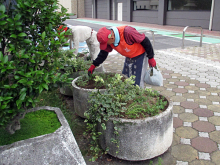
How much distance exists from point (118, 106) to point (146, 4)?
2010 cm

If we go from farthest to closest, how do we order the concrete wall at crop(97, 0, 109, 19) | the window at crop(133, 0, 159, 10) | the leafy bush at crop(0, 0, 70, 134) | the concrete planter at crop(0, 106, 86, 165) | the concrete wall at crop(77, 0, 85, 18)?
the concrete wall at crop(77, 0, 85, 18) → the concrete wall at crop(97, 0, 109, 19) → the window at crop(133, 0, 159, 10) → the concrete planter at crop(0, 106, 86, 165) → the leafy bush at crop(0, 0, 70, 134)

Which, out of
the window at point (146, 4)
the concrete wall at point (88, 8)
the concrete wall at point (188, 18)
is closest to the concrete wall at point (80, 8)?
the concrete wall at point (88, 8)

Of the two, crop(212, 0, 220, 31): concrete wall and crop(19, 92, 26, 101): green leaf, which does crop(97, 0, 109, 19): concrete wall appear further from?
crop(19, 92, 26, 101): green leaf

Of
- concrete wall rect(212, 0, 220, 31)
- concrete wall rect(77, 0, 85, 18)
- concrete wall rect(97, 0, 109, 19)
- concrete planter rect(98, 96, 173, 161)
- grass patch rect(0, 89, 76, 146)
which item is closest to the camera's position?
grass patch rect(0, 89, 76, 146)

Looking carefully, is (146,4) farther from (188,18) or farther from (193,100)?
(193,100)

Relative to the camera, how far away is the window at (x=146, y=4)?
1987 centimetres

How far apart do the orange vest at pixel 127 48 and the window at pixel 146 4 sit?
17615 mm

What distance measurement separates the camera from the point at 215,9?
14.1 metres

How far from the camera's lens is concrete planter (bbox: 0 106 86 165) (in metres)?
2.05

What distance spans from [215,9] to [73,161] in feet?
48.7

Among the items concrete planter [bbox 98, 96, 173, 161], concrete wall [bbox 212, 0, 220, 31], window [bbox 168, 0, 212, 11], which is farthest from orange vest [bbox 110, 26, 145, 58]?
window [bbox 168, 0, 212, 11]

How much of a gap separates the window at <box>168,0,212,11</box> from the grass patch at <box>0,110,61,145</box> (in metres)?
15.4

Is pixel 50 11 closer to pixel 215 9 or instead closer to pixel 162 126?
pixel 162 126

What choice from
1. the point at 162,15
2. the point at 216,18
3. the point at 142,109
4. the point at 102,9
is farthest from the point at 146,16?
the point at 142,109
